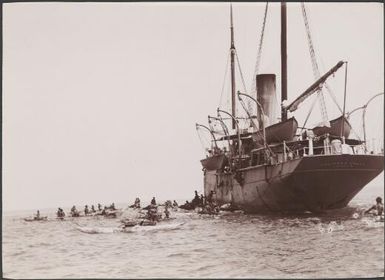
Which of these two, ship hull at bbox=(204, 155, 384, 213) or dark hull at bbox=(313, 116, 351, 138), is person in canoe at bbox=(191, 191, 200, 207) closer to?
ship hull at bbox=(204, 155, 384, 213)

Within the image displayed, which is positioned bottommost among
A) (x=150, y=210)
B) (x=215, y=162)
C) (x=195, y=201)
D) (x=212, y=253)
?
(x=212, y=253)

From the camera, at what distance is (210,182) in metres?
38.5

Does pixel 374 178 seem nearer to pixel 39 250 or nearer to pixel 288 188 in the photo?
pixel 288 188

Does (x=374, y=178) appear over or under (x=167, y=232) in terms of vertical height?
over

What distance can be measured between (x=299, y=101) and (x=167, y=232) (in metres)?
8.33

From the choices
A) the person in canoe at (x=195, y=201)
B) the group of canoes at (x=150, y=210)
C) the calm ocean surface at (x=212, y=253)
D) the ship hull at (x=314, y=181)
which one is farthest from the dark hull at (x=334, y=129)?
the person in canoe at (x=195, y=201)

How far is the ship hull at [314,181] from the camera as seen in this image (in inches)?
864

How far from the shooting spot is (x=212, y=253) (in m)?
16.6

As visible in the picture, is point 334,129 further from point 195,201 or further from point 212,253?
point 195,201

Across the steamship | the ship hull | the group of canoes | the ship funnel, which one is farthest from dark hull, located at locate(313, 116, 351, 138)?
the group of canoes

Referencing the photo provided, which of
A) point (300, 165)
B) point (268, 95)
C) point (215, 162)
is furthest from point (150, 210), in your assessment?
point (215, 162)

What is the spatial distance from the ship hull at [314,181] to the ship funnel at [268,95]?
5252 millimetres

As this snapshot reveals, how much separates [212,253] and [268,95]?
15988 millimetres

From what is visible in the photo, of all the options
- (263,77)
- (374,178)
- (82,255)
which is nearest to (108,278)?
(82,255)
